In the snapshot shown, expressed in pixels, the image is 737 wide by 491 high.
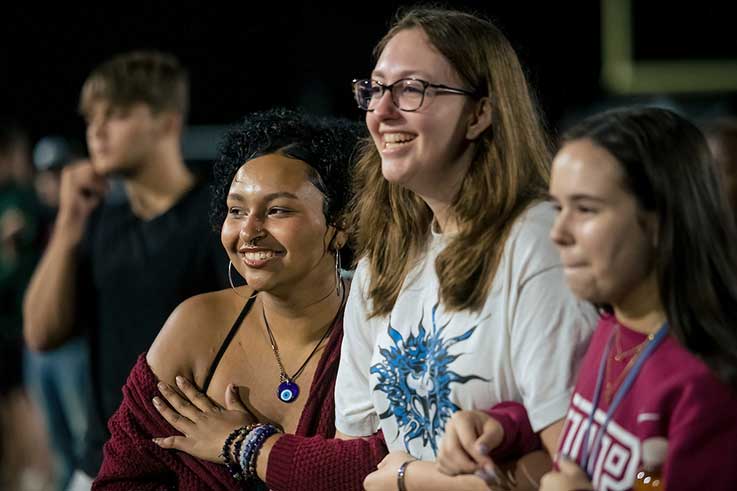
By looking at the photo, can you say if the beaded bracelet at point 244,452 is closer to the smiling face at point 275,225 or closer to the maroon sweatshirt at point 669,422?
the smiling face at point 275,225

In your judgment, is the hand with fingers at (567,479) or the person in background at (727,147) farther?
the person in background at (727,147)

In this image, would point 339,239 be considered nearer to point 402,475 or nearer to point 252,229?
point 252,229

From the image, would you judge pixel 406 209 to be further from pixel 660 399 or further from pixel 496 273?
pixel 660 399

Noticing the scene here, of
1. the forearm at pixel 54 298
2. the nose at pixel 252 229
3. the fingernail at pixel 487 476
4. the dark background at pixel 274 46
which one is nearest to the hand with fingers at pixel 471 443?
the fingernail at pixel 487 476

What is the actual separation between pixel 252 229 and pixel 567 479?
0.92 m

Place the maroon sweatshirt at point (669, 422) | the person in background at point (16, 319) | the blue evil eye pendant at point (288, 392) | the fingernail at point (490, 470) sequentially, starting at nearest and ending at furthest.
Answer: the maroon sweatshirt at point (669, 422) → the fingernail at point (490, 470) → the blue evil eye pendant at point (288, 392) → the person in background at point (16, 319)

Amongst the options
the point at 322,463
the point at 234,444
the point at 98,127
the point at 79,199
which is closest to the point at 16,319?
the point at 79,199

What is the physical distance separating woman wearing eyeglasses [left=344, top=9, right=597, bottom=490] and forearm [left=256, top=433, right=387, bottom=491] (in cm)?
7

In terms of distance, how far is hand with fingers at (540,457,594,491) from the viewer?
1.68 meters

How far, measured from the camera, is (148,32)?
7.50 meters

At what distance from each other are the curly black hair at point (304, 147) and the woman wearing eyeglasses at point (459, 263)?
0.29 metres

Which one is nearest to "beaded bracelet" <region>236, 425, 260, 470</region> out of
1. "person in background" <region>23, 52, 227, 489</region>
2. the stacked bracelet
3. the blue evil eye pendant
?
the blue evil eye pendant

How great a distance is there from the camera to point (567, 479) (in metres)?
1.69

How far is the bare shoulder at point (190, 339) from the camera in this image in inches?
98.9
